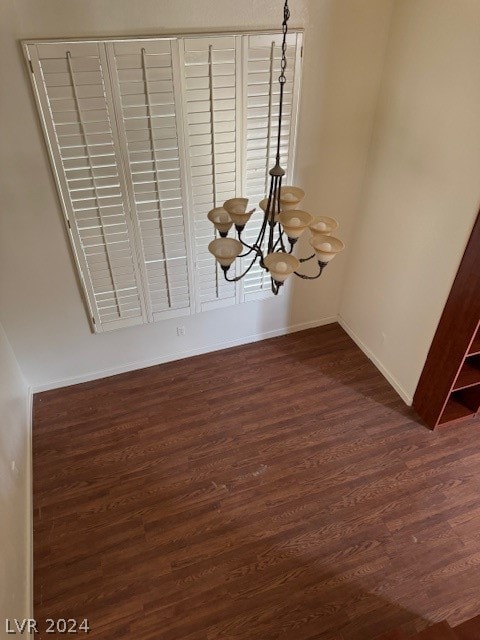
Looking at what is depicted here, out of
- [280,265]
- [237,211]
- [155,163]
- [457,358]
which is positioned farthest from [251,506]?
[155,163]

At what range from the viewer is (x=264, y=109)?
106 inches

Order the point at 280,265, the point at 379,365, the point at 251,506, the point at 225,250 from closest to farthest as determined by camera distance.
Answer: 1. the point at 280,265
2. the point at 225,250
3. the point at 251,506
4. the point at 379,365

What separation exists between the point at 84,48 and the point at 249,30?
0.88 meters

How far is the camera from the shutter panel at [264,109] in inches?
99.0

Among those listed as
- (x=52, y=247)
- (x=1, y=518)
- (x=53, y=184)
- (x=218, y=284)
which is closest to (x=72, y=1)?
(x=53, y=184)

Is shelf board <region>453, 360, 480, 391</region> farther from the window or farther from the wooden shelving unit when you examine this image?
the window

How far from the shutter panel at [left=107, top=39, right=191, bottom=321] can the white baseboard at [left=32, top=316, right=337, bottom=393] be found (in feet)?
1.47

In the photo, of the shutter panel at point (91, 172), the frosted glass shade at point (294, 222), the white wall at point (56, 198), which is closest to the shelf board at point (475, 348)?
the white wall at point (56, 198)

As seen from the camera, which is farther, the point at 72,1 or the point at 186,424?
the point at 186,424

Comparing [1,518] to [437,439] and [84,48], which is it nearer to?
[84,48]

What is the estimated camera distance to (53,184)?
2.57m

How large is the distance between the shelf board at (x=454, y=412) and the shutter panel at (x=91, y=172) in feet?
7.18

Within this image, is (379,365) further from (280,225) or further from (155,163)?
(155,163)

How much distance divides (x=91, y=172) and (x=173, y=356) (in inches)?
60.7
